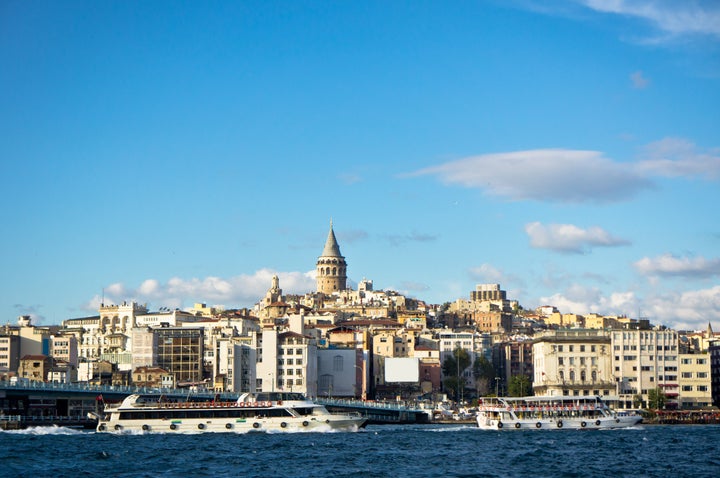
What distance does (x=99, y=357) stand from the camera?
621ft

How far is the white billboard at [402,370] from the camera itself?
17175 centimetres

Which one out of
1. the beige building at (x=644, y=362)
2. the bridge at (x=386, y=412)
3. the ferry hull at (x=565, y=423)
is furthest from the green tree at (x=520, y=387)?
the ferry hull at (x=565, y=423)

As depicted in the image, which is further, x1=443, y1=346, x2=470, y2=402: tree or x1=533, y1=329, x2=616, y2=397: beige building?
x1=443, y1=346, x2=470, y2=402: tree

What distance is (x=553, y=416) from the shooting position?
116 meters

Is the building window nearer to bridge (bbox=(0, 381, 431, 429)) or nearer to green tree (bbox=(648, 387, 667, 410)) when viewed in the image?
bridge (bbox=(0, 381, 431, 429))

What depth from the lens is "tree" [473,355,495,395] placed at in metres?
181

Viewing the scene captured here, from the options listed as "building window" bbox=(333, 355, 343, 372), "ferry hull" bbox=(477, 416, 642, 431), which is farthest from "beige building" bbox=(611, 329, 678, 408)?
"building window" bbox=(333, 355, 343, 372)

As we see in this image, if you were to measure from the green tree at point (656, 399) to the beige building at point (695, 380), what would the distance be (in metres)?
5.63

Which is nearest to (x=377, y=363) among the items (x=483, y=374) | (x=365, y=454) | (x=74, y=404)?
(x=483, y=374)

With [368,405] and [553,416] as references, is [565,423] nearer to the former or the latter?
[553,416]

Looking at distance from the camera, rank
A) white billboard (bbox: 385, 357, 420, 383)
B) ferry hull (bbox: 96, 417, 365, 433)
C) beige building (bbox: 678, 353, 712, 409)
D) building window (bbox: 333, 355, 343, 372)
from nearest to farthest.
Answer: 1. ferry hull (bbox: 96, 417, 365, 433)
2. beige building (bbox: 678, 353, 712, 409)
3. building window (bbox: 333, 355, 343, 372)
4. white billboard (bbox: 385, 357, 420, 383)

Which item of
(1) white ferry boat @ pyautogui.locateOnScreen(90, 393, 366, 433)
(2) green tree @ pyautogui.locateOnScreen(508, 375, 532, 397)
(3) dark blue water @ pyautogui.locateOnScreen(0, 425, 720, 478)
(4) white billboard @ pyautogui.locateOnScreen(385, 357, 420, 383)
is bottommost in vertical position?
(3) dark blue water @ pyautogui.locateOnScreen(0, 425, 720, 478)

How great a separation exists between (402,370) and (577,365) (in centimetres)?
2848

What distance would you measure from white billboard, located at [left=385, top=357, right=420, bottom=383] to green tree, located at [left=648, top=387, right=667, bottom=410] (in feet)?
118
